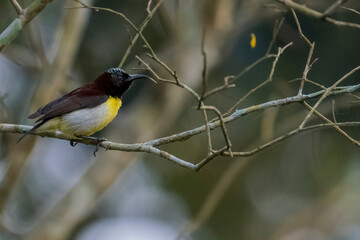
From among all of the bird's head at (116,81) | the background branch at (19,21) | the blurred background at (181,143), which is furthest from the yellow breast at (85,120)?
the blurred background at (181,143)

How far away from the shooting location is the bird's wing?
5.42 metres

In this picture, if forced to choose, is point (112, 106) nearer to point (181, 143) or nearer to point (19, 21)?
point (19, 21)

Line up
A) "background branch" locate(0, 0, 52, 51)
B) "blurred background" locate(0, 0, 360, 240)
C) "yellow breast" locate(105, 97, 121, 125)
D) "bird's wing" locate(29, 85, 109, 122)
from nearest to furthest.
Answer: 1. "background branch" locate(0, 0, 52, 51)
2. "bird's wing" locate(29, 85, 109, 122)
3. "yellow breast" locate(105, 97, 121, 125)
4. "blurred background" locate(0, 0, 360, 240)

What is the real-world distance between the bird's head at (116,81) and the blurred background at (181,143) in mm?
1877

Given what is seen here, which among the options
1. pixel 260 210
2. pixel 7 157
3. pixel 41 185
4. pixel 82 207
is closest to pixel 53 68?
pixel 7 157

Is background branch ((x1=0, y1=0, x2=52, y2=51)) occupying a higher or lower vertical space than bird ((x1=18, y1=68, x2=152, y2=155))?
higher

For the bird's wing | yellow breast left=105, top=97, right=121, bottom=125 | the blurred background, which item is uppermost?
the bird's wing

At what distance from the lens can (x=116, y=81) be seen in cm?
613

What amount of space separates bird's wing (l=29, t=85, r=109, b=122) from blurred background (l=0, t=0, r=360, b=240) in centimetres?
218

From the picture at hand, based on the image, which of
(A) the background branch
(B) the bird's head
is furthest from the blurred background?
(A) the background branch

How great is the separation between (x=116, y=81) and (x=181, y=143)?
4911mm

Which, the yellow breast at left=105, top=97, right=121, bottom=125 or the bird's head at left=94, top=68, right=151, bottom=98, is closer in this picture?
the yellow breast at left=105, top=97, right=121, bottom=125

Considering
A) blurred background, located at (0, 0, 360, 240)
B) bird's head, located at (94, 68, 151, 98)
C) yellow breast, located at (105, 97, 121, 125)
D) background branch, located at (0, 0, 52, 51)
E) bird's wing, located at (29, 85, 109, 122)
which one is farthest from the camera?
blurred background, located at (0, 0, 360, 240)

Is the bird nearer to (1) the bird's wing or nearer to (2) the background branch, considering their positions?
(1) the bird's wing
